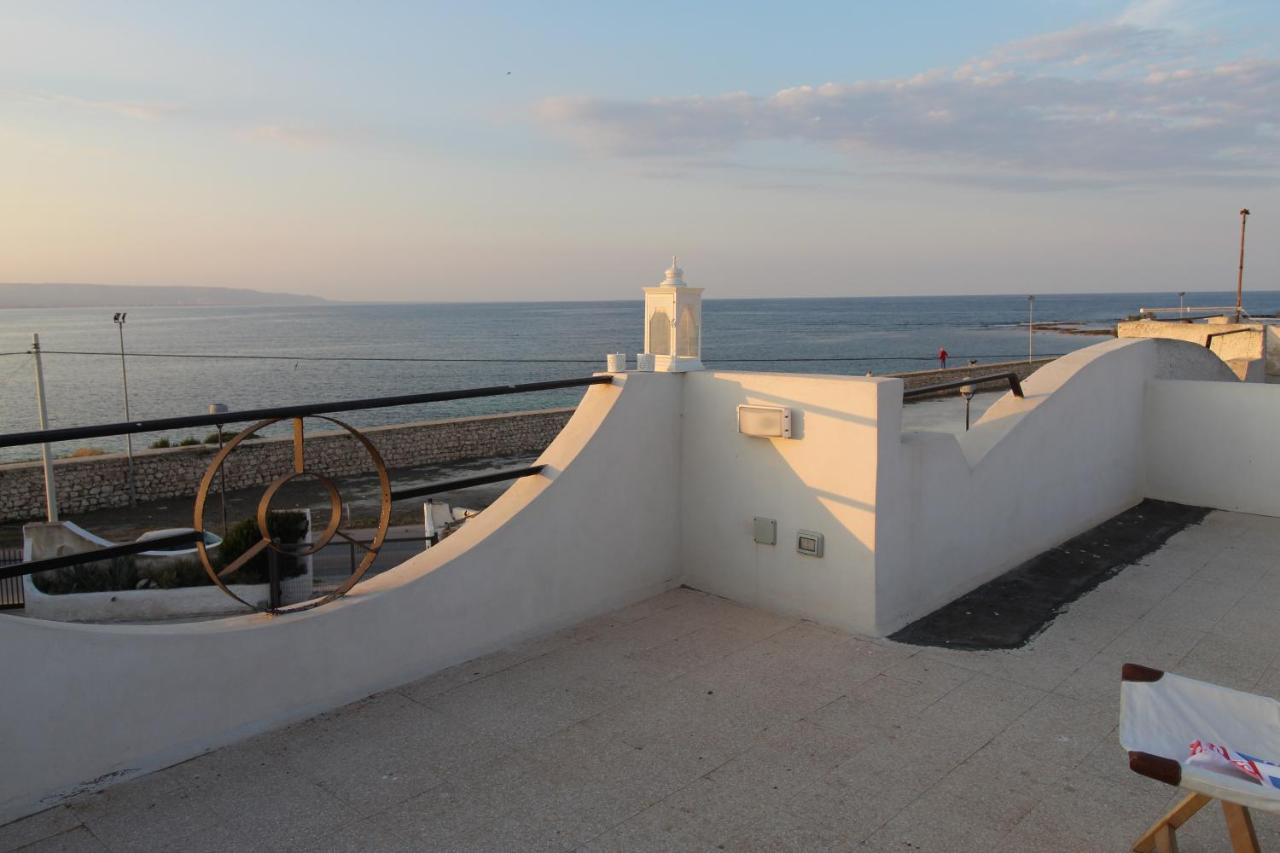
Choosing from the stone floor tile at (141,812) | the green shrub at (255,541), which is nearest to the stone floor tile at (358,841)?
the stone floor tile at (141,812)

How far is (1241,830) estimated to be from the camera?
259 cm

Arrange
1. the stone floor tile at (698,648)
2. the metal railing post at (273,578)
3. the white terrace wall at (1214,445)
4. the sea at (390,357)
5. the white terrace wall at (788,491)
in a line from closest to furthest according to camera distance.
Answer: the metal railing post at (273,578) → the stone floor tile at (698,648) → the white terrace wall at (788,491) → the white terrace wall at (1214,445) → the sea at (390,357)

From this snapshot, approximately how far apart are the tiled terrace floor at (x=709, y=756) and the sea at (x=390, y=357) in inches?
1121

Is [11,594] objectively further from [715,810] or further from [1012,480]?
[1012,480]

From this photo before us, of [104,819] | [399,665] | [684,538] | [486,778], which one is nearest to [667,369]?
[684,538]

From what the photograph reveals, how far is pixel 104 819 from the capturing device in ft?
9.88

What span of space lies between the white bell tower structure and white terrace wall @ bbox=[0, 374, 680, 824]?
0.16m

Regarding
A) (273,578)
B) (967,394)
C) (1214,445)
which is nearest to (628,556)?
(273,578)

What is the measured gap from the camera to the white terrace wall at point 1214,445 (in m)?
7.68

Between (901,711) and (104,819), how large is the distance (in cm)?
309

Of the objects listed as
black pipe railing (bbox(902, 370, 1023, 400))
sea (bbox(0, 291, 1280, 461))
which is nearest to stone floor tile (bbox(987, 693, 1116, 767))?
black pipe railing (bbox(902, 370, 1023, 400))

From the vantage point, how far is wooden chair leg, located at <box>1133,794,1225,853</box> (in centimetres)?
275

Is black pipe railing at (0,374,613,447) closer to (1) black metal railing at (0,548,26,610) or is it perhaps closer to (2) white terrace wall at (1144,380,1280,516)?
(2) white terrace wall at (1144,380,1280,516)

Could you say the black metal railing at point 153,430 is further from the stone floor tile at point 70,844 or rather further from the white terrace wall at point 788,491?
the white terrace wall at point 788,491
